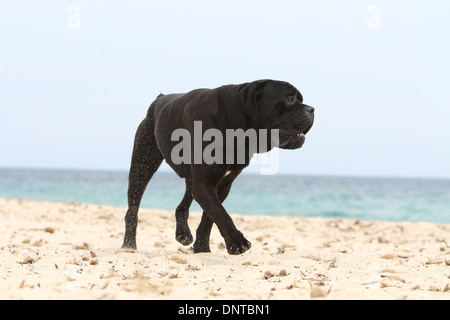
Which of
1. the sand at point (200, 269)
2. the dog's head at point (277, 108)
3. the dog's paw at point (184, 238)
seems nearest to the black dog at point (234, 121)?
the dog's head at point (277, 108)

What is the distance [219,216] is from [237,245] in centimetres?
32

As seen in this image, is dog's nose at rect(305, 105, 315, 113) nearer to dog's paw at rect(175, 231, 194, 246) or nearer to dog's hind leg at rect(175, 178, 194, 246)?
dog's hind leg at rect(175, 178, 194, 246)

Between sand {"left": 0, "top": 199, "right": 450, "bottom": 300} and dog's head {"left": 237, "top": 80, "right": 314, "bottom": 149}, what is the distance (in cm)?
121

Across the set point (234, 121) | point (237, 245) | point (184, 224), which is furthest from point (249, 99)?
point (184, 224)

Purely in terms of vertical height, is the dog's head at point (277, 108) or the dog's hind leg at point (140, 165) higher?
the dog's head at point (277, 108)

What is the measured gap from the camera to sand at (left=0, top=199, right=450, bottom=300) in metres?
3.16

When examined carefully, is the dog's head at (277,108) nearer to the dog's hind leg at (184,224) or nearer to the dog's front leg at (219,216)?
the dog's front leg at (219,216)

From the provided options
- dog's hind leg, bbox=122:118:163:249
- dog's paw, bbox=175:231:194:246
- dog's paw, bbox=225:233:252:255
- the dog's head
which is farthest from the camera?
dog's hind leg, bbox=122:118:163:249

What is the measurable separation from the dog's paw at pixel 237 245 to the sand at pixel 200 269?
0.55 ft

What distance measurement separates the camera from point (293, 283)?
3.57 metres

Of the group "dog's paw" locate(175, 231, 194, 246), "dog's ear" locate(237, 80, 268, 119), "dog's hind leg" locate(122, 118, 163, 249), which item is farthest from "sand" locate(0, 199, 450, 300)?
"dog's ear" locate(237, 80, 268, 119)

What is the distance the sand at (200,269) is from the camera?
316 cm

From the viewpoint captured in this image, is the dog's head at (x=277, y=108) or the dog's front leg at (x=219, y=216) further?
the dog's head at (x=277, y=108)
